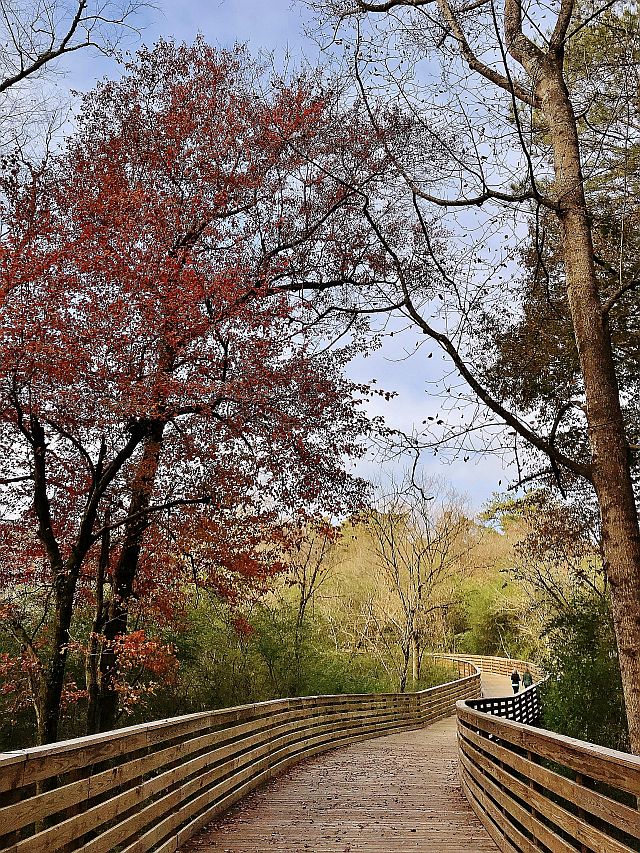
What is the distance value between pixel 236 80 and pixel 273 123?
4.42 feet

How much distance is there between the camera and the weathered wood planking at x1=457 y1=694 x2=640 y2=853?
9.95ft

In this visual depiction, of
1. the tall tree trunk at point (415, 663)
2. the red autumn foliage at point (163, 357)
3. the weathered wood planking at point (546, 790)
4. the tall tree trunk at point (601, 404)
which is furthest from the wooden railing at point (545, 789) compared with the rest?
the tall tree trunk at point (415, 663)

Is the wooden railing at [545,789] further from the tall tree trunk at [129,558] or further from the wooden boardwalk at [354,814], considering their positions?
the tall tree trunk at [129,558]

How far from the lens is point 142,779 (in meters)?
4.85

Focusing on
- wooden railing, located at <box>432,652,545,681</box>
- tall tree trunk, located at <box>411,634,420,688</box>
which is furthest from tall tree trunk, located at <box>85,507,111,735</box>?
wooden railing, located at <box>432,652,545,681</box>

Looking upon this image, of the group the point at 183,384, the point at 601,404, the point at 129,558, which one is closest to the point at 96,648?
the point at 129,558

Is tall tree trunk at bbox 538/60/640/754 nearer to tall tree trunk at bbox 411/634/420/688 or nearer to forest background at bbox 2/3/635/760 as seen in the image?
forest background at bbox 2/3/635/760

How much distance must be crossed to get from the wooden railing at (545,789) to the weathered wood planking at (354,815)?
0.37 metres

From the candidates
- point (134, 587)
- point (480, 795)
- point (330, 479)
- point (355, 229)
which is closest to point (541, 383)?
point (330, 479)

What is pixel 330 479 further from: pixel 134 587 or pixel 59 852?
pixel 59 852

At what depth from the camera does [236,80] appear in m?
12.0

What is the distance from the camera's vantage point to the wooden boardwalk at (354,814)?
5.73 metres

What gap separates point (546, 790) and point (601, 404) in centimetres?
337

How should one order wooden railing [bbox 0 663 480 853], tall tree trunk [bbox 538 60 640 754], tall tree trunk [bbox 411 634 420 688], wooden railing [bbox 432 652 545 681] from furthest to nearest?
wooden railing [bbox 432 652 545 681] → tall tree trunk [bbox 411 634 420 688] → tall tree trunk [bbox 538 60 640 754] → wooden railing [bbox 0 663 480 853]
